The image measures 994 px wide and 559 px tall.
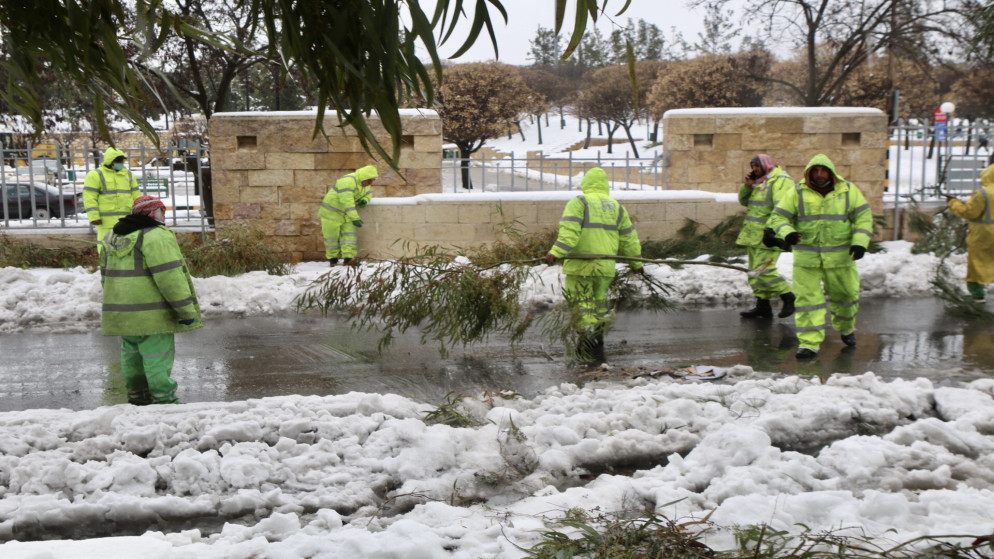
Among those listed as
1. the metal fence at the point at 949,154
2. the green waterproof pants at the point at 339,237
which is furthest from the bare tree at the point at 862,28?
the green waterproof pants at the point at 339,237

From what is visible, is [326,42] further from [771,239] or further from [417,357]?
[771,239]

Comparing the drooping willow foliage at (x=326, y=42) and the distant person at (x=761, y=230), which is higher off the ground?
the drooping willow foliage at (x=326, y=42)

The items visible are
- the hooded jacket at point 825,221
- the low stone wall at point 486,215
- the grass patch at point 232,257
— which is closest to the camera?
the hooded jacket at point 825,221

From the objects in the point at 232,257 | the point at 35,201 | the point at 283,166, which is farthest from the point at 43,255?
the point at 283,166

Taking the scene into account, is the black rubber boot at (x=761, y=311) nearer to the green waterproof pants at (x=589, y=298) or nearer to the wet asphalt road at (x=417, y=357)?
the wet asphalt road at (x=417, y=357)

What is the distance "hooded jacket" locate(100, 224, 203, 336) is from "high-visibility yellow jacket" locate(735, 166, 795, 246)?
19.1ft

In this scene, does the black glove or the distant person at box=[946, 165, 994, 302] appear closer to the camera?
the black glove

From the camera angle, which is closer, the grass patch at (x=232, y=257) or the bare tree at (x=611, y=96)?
the grass patch at (x=232, y=257)

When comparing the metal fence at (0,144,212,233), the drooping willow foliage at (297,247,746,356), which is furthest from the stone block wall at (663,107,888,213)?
the metal fence at (0,144,212,233)

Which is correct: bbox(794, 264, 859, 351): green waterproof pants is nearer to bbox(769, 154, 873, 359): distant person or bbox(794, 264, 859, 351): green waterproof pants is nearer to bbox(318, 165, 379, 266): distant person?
bbox(769, 154, 873, 359): distant person

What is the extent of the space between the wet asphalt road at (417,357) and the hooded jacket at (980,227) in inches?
24.9

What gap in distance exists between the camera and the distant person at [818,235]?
7402 mm

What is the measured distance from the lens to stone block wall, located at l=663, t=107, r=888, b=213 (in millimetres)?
13406

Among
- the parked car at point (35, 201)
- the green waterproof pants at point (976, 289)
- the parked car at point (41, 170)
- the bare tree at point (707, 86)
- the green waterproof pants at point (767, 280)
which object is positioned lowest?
the green waterproof pants at point (976, 289)
